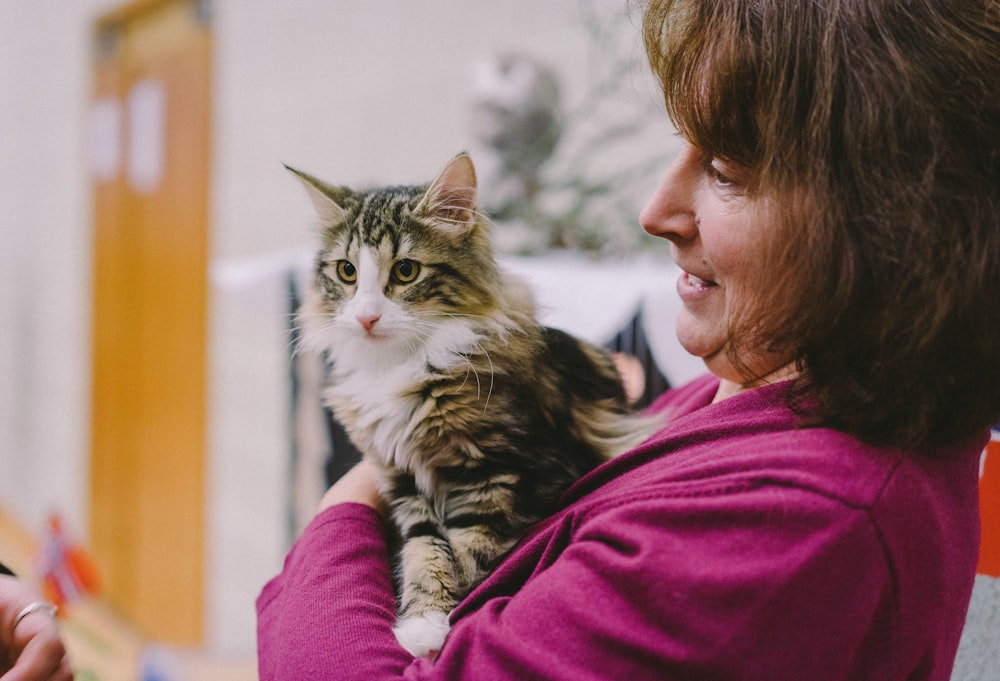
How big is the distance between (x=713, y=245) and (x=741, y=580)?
0.32 metres

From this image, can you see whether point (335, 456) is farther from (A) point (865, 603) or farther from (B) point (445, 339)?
(A) point (865, 603)

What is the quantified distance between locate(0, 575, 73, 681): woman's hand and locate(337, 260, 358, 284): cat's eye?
0.49 metres

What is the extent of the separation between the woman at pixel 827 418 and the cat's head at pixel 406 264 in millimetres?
370

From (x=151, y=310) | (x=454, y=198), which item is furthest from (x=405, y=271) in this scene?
(x=151, y=310)

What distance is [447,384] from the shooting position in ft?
3.13

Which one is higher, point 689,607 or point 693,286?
point 693,286

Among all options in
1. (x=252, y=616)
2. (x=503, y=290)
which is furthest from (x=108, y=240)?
(x=503, y=290)

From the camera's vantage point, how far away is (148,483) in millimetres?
3764

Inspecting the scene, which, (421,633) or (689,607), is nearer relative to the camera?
(689,607)

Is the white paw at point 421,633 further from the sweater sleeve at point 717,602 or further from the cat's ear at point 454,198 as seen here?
the cat's ear at point 454,198

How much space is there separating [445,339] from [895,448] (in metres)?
0.52

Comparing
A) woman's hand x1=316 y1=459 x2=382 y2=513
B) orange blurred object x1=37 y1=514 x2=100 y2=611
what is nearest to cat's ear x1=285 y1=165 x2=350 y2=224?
woman's hand x1=316 y1=459 x2=382 y2=513

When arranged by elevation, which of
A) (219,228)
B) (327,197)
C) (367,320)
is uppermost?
(327,197)

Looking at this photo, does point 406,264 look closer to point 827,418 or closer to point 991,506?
point 827,418
